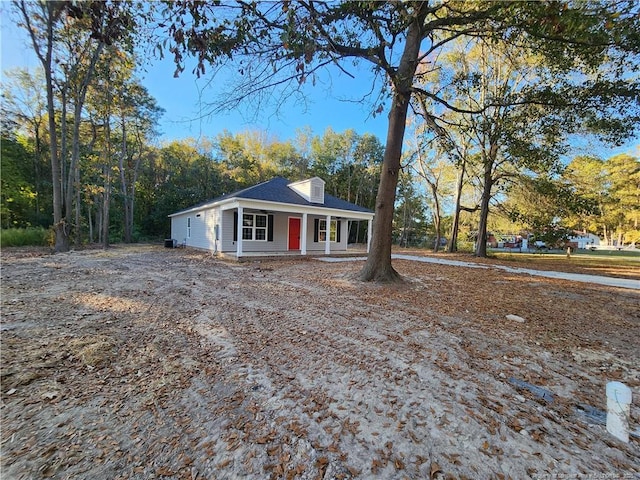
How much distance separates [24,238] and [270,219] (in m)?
12.7

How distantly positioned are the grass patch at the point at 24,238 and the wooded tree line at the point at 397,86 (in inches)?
52.6

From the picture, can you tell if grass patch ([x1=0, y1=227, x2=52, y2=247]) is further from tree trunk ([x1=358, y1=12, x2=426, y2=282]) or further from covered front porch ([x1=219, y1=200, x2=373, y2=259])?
tree trunk ([x1=358, y1=12, x2=426, y2=282])

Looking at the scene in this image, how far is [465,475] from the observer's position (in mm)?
1618

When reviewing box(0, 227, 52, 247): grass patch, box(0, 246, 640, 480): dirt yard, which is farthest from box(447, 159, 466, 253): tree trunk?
box(0, 227, 52, 247): grass patch

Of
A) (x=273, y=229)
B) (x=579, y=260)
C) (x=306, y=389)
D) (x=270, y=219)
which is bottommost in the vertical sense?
(x=306, y=389)

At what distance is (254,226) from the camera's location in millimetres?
13367

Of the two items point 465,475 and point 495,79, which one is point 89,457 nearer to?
point 465,475

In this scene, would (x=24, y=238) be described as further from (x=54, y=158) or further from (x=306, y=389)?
(x=306, y=389)

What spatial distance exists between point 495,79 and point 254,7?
53.1 feet

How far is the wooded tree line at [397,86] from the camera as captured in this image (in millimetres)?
3252

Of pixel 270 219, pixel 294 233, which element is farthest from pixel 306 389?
pixel 294 233

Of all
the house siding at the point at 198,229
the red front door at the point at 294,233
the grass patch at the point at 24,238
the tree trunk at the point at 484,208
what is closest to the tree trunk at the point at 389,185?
the red front door at the point at 294,233

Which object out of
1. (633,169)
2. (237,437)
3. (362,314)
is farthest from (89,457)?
(633,169)

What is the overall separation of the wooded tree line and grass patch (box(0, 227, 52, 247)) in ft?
4.38
